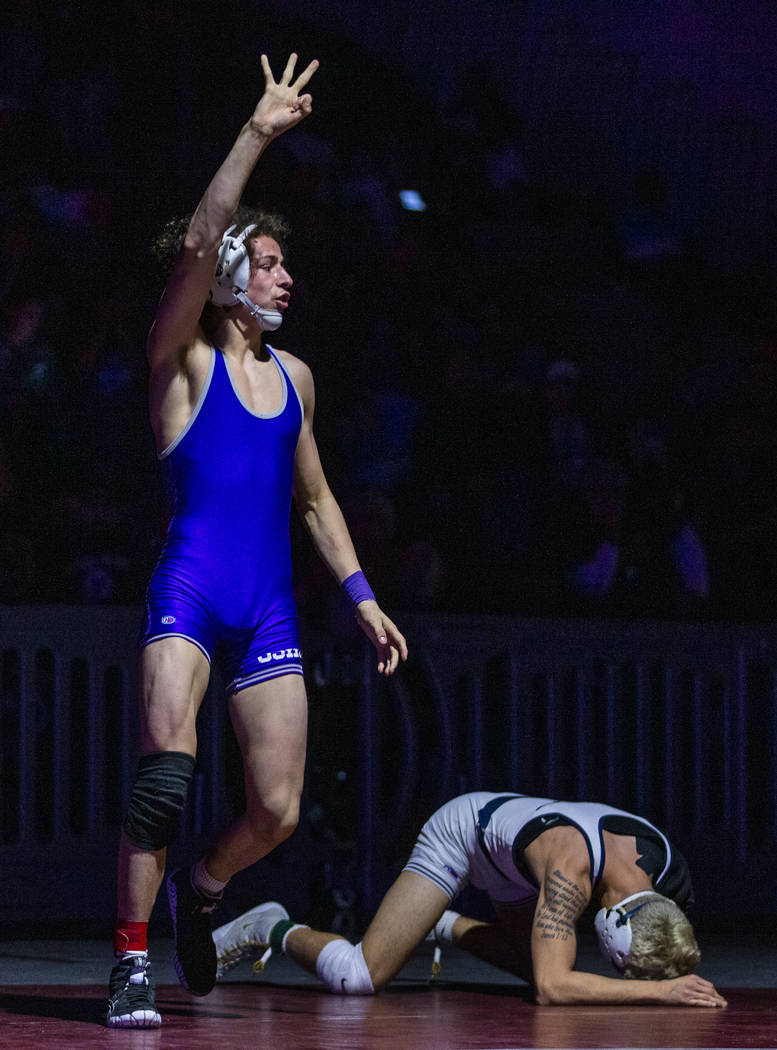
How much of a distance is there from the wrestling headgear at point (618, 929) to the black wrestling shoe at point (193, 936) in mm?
1199

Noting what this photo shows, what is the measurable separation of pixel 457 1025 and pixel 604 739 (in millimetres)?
3451

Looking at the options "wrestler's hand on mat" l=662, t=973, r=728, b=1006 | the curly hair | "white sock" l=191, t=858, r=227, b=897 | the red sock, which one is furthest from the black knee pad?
"wrestler's hand on mat" l=662, t=973, r=728, b=1006

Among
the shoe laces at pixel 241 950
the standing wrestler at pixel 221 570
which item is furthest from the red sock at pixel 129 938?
the shoe laces at pixel 241 950

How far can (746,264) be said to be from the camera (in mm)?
12508

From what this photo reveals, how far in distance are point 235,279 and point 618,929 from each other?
7.35ft

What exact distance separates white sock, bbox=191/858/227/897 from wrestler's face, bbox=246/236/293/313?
5.23 ft

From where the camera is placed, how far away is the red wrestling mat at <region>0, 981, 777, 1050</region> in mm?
4484

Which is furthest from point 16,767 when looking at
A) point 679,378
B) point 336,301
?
point 679,378

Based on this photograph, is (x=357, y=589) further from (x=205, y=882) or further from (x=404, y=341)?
(x=404, y=341)

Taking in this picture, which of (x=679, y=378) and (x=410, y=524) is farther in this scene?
(x=679, y=378)

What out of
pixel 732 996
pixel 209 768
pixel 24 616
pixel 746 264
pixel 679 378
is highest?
pixel 746 264

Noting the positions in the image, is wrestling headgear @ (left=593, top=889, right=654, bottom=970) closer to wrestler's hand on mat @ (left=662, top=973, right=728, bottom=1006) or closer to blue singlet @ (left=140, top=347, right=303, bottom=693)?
wrestler's hand on mat @ (left=662, top=973, right=728, bottom=1006)

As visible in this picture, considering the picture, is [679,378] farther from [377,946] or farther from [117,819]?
[377,946]

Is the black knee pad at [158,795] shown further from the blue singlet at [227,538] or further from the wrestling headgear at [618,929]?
the wrestling headgear at [618,929]
